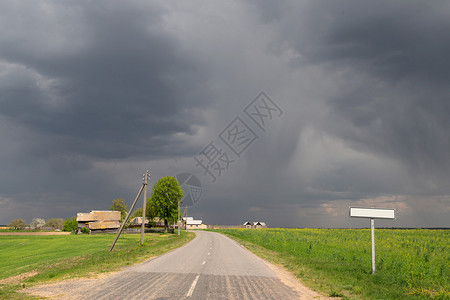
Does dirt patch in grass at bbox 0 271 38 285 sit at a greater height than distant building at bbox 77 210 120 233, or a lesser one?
greater

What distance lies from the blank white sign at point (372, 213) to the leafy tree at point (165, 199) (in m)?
64.4

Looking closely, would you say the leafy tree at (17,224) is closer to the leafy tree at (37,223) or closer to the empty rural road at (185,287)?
the leafy tree at (37,223)

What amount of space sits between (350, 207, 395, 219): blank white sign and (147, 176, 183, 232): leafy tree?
6444 centimetres

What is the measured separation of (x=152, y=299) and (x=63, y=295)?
3.25 metres

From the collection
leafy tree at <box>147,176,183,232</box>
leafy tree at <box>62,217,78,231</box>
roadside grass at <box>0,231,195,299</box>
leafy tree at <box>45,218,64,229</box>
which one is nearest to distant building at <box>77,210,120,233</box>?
leafy tree at <box>147,176,183,232</box>

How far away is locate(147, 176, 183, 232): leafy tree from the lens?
75500 millimetres

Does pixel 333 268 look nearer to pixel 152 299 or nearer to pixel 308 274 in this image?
pixel 308 274

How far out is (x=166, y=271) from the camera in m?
15.3

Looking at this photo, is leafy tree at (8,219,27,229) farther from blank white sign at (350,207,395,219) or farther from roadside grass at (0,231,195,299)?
blank white sign at (350,207,395,219)

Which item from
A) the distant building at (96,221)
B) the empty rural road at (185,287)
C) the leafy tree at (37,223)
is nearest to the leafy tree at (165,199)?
the distant building at (96,221)

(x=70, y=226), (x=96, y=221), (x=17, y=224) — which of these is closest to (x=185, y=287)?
(x=96, y=221)

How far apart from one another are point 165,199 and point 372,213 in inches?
2570

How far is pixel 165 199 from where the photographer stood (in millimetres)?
75688

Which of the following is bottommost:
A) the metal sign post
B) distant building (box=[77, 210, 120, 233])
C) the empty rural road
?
distant building (box=[77, 210, 120, 233])
